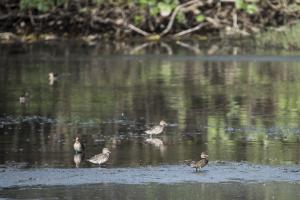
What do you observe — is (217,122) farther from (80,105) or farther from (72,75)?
(72,75)

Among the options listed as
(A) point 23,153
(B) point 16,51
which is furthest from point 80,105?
(B) point 16,51

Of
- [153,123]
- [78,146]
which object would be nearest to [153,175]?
[78,146]

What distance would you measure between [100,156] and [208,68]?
1352 centimetres

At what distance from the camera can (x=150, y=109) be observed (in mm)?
19469

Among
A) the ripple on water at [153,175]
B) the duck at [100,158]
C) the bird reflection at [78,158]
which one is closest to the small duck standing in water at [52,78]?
the bird reflection at [78,158]

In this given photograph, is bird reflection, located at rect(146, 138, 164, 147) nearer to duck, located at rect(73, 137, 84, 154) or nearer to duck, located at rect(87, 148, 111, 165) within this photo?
duck, located at rect(73, 137, 84, 154)

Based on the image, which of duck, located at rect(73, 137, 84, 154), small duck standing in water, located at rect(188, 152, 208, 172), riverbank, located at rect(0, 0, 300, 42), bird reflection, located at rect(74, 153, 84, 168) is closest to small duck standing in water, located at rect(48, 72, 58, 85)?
duck, located at rect(73, 137, 84, 154)

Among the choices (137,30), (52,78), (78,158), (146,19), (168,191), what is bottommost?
(168,191)

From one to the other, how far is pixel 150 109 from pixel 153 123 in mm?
1731

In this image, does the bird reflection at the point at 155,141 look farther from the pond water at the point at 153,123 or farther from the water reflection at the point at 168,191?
the water reflection at the point at 168,191

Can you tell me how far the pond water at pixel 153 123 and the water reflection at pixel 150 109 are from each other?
2 cm

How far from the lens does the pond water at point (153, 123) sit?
41.5 feet

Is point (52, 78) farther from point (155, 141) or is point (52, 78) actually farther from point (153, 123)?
point (155, 141)

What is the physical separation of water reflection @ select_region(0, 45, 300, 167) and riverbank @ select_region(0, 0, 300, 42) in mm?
6802
